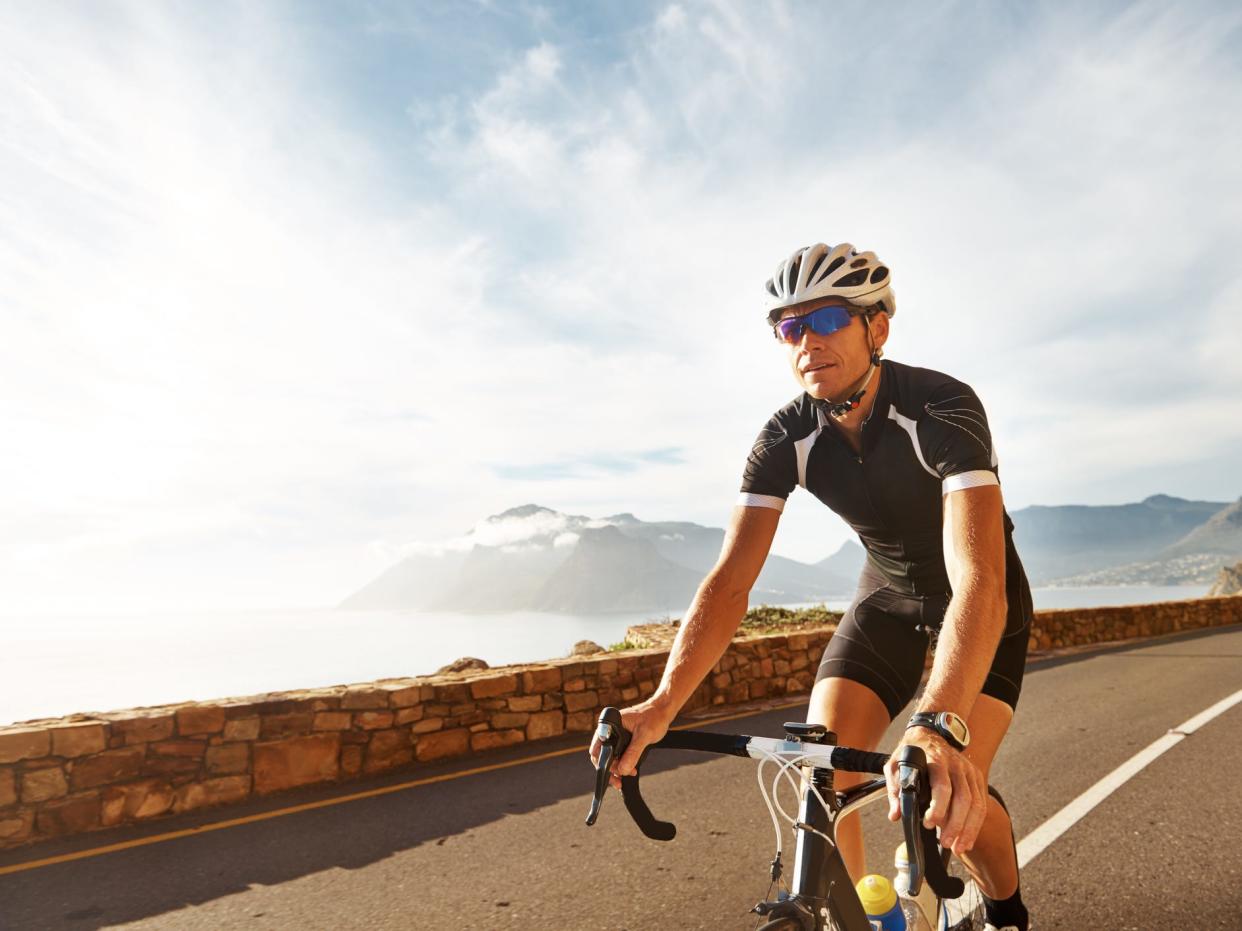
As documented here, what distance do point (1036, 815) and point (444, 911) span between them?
12.1ft

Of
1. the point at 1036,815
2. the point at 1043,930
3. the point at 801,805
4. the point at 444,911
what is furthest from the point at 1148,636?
the point at 801,805

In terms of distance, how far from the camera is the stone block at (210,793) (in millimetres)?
5918

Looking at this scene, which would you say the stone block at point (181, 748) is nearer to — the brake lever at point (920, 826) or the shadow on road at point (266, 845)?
the shadow on road at point (266, 845)

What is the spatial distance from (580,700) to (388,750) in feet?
7.44

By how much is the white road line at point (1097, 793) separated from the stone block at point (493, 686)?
4930 mm

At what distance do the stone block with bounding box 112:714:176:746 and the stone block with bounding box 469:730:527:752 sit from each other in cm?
271

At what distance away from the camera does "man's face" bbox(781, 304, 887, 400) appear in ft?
7.32

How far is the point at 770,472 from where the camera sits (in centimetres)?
248

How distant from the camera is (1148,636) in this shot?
18.5m

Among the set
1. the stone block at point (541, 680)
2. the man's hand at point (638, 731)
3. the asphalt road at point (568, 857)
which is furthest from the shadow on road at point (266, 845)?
the man's hand at point (638, 731)

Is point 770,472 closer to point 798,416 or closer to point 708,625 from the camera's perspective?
point 798,416

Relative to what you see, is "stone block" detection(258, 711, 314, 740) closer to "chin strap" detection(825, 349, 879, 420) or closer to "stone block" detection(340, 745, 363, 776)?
Answer: "stone block" detection(340, 745, 363, 776)

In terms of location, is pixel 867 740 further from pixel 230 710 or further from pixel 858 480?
pixel 230 710

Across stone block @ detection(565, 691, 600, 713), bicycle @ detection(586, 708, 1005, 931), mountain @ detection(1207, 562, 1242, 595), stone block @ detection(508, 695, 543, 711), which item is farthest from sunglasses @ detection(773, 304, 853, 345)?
mountain @ detection(1207, 562, 1242, 595)
